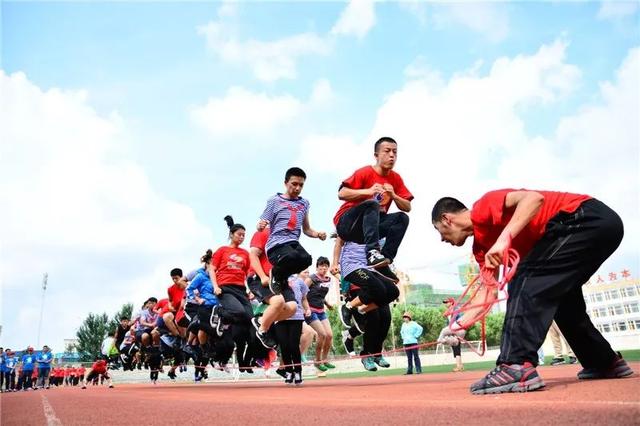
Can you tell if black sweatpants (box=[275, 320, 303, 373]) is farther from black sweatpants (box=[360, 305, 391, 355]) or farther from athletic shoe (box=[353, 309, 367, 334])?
black sweatpants (box=[360, 305, 391, 355])

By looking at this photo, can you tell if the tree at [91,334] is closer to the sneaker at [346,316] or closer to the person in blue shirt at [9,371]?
the person in blue shirt at [9,371]

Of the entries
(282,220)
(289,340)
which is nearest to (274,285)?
(282,220)

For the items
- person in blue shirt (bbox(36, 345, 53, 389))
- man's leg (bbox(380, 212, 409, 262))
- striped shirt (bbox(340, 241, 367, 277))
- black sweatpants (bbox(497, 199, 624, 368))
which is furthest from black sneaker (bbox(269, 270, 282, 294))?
person in blue shirt (bbox(36, 345, 53, 389))

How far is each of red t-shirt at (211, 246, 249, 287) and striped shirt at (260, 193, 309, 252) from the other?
7.84 feet

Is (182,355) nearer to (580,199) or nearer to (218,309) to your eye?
(218,309)

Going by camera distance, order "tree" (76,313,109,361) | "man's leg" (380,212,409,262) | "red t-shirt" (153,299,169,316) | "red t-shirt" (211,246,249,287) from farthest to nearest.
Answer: "tree" (76,313,109,361)
"red t-shirt" (153,299,169,316)
"red t-shirt" (211,246,249,287)
"man's leg" (380,212,409,262)

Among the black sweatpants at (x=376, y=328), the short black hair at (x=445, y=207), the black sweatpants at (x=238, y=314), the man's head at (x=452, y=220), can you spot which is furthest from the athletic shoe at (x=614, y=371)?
the black sweatpants at (x=238, y=314)

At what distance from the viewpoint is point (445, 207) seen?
415cm

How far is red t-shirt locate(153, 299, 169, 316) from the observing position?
512 inches

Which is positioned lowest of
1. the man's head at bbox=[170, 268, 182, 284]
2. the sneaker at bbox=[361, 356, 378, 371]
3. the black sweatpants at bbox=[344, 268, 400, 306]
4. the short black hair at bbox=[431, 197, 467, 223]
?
the sneaker at bbox=[361, 356, 378, 371]

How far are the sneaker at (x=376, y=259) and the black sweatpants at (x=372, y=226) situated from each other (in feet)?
0.22

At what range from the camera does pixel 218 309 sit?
9242mm

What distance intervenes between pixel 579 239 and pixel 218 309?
22.4 ft

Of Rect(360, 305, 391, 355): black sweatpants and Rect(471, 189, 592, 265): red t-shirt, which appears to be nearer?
Rect(471, 189, 592, 265): red t-shirt
